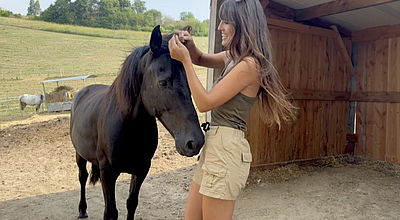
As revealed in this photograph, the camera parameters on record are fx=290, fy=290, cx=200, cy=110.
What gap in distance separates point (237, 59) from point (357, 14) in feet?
A: 14.2

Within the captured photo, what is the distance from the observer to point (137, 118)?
2.08 meters

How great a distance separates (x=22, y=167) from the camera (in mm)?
5281

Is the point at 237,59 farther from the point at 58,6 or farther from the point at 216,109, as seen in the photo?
the point at 58,6

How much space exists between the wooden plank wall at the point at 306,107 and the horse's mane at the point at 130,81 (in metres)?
2.56

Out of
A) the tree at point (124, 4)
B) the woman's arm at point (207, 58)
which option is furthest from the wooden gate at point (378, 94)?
the tree at point (124, 4)

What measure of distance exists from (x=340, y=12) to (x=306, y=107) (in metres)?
1.58

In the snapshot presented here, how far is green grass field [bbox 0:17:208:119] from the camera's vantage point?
16328 mm

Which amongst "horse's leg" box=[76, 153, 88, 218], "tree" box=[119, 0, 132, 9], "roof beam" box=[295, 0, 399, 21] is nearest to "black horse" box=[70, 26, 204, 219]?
"horse's leg" box=[76, 153, 88, 218]

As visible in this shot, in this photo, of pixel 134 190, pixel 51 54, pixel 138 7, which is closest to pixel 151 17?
pixel 138 7

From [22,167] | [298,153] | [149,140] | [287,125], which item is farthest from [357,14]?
[22,167]

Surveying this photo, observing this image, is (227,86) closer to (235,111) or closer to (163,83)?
(235,111)

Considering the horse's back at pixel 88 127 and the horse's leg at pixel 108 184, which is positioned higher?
the horse's back at pixel 88 127

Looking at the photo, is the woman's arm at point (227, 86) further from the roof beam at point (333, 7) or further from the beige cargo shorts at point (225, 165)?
the roof beam at point (333, 7)

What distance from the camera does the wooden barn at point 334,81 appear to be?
177 inches
